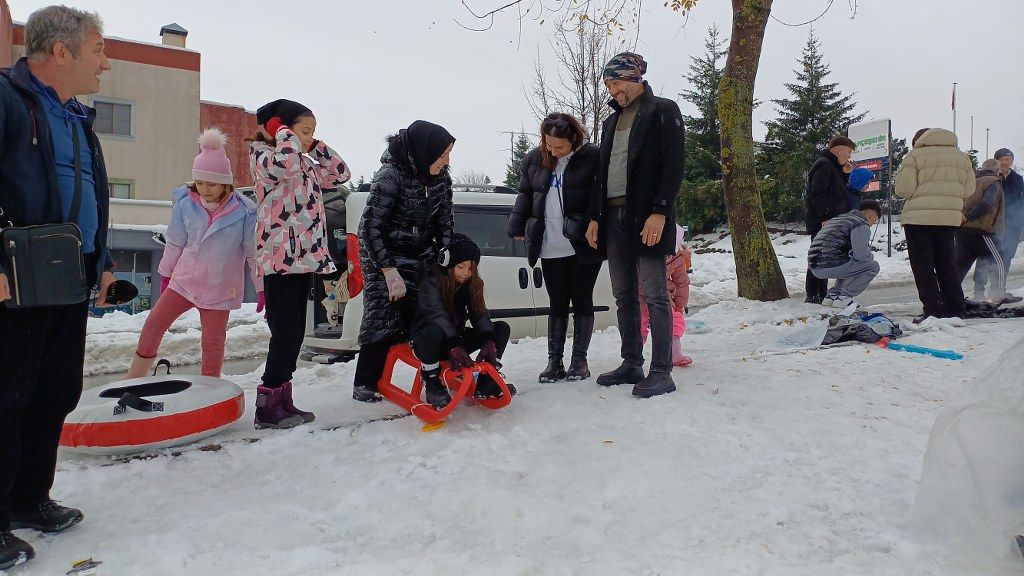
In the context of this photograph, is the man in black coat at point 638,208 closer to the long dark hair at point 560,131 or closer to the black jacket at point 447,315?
the long dark hair at point 560,131

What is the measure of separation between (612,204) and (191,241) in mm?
2846

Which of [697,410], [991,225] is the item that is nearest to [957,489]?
[697,410]

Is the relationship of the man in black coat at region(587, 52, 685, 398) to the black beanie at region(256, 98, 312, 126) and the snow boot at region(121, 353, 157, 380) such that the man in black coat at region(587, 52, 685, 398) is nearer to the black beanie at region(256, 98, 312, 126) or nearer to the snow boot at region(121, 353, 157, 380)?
the black beanie at region(256, 98, 312, 126)

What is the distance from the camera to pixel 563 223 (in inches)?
183

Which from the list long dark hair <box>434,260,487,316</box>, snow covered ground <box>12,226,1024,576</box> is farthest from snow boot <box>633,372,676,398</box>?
long dark hair <box>434,260,487,316</box>

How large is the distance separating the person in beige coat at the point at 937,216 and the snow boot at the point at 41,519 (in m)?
7.18

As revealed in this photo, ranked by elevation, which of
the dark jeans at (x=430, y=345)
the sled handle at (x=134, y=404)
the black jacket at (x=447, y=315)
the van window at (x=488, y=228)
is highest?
the van window at (x=488, y=228)

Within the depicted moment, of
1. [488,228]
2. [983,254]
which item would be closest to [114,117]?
[488,228]

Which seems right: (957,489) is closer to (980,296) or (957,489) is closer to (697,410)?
(697,410)

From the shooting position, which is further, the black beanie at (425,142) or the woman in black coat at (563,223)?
the woman in black coat at (563,223)

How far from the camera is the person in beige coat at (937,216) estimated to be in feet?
21.9

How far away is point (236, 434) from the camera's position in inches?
150

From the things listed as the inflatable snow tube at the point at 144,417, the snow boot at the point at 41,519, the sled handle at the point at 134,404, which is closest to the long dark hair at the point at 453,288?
the inflatable snow tube at the point at 144,417

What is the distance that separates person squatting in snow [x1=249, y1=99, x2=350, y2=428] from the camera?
382 centimetres
